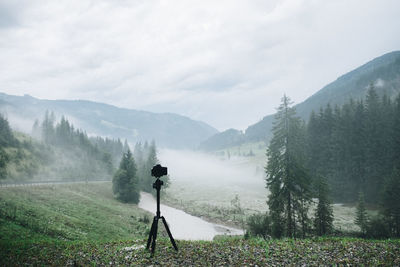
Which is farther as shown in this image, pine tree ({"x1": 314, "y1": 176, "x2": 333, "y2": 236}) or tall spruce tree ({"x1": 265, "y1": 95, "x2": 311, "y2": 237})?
pine tree ({"x1": 314, "y1": 176, "x2": 333, "y2": 236})

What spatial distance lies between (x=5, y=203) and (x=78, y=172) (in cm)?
7564

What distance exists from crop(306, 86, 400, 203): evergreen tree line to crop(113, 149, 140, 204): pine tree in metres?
48.4

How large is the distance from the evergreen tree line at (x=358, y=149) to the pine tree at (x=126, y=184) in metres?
48.4

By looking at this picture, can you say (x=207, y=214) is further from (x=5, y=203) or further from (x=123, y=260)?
(x=123, y=260)

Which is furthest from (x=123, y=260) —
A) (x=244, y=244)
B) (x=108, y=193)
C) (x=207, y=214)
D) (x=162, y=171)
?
(x=108, y=193)

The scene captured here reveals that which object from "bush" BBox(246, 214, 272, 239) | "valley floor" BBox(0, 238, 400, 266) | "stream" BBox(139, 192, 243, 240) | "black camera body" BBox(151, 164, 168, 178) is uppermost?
"black camera body" BBox(151, 164, 168, 178)

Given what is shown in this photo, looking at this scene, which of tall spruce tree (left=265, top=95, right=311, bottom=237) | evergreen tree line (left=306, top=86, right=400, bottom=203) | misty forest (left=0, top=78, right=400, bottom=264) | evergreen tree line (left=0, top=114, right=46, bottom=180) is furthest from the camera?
evergreen tree line (left=0, top=114, right=46, bottom=180)

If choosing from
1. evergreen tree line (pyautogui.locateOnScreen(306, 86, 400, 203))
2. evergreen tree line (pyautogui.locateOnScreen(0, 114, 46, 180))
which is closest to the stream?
evergreen tree line (pyautogui.locateOnScreen(306, 86, 400, 203))

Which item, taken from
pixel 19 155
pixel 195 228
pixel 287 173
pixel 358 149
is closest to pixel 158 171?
pixel 287 173

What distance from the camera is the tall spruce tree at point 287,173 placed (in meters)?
27.2

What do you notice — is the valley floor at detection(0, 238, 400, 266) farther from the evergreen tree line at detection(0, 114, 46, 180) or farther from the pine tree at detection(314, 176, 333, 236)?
the evergreen tree line at detection(0, 114, 46, 180)

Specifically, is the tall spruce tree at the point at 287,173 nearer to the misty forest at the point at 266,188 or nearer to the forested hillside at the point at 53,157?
the misty forest at the point at 266,188

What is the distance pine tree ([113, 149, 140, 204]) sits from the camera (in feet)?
210

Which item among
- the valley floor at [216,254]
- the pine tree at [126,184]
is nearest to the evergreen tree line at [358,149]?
the pine tree at [126,184]
